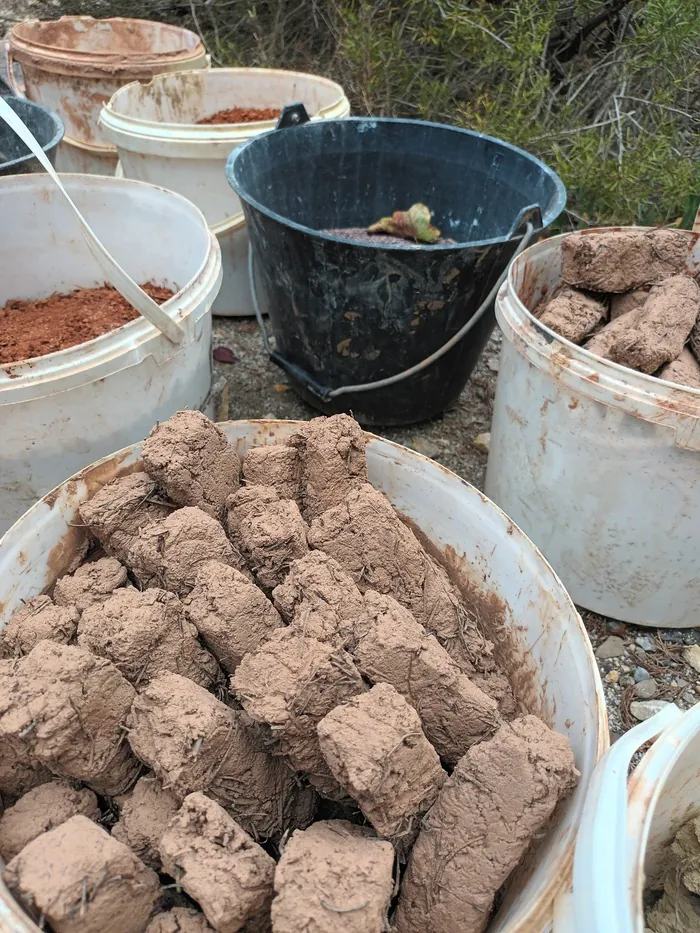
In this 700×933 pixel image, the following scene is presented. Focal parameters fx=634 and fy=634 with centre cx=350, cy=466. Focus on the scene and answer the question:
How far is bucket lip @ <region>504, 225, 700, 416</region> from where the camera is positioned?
1.45 meters

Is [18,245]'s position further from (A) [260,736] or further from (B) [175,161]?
(A) [260,736]

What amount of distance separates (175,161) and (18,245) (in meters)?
0.81

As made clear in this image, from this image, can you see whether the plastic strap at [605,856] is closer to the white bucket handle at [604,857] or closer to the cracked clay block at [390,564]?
the white bucket handle at [604,857]

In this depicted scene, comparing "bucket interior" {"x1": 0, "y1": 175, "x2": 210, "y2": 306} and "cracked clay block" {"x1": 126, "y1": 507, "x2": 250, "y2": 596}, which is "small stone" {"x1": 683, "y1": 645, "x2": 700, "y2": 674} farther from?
A: "bucket interior" {"x1": 0, "y1": 175, "x2": 210, "y2": 306}

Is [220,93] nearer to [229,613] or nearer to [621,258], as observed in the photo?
[621,258]

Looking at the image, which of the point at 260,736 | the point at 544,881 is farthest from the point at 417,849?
the point at 260,736

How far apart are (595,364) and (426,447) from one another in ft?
3.38

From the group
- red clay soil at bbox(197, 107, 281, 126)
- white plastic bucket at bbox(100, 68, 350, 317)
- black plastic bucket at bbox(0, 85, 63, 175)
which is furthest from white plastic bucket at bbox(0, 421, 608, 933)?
red clay soil at bbox(197, 107, 281, 126)

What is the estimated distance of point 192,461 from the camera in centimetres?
138

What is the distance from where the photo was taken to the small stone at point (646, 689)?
181 centimetres

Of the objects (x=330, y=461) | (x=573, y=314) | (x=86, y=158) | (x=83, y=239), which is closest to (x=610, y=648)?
(x=573, y=314)

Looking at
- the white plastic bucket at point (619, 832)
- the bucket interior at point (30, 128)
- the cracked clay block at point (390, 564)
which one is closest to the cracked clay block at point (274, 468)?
the cracked clay block at point (390, 564)

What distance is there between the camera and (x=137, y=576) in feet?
4.41

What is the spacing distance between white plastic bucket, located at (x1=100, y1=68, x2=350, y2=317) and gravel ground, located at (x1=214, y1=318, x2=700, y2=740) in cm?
42
